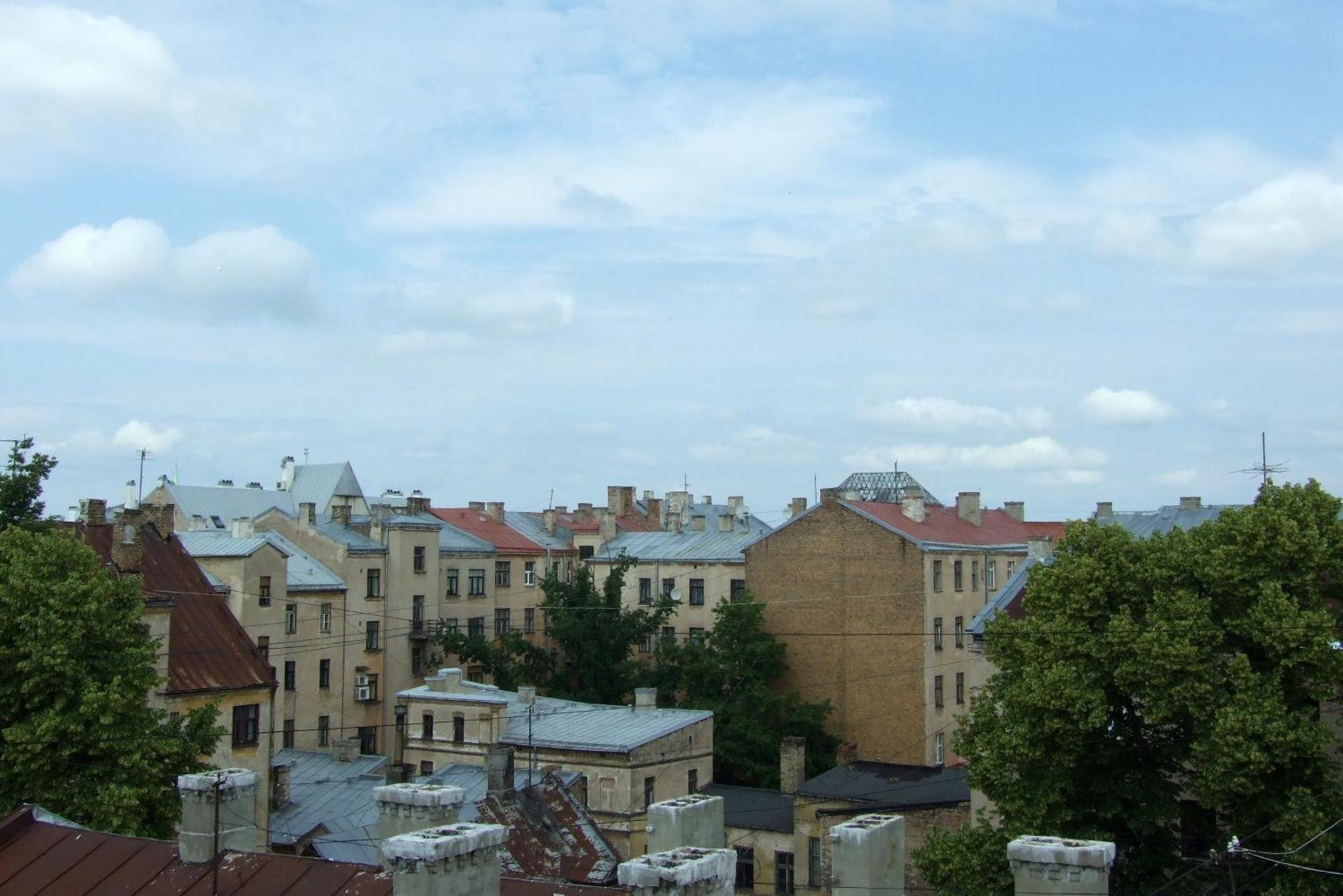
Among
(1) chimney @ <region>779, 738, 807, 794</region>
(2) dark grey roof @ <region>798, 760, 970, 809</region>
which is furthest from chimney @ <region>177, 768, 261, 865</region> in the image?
(1) chimney @ <region>779, 738, 807, 794</region>

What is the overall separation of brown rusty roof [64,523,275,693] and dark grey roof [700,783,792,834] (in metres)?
13.8

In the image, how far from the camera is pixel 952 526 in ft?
208

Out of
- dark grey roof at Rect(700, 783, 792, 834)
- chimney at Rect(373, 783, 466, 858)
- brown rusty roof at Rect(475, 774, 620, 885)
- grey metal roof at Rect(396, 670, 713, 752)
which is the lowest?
dark grey roof at Rect(700, 783, 792, 834)

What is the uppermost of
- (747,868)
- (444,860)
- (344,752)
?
(444,860)

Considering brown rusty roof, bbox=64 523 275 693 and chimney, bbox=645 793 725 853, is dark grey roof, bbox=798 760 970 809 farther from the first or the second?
chimney, bbox=645 793 725 853

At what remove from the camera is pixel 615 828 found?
138 feet

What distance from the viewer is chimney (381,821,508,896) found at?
13758 millimetres

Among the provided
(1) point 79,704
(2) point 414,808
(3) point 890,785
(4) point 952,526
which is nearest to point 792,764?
(3) point 890,785

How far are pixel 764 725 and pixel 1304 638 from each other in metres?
32.8

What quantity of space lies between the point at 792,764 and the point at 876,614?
16.4 meters

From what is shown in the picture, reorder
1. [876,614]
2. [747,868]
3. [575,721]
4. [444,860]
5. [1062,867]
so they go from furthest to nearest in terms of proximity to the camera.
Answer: [876,614] < [575,721] < [747,868] < [444,860] < [1062,867]

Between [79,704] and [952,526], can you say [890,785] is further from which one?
[952,526]

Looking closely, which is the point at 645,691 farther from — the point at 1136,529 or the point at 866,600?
the point at 1136,529

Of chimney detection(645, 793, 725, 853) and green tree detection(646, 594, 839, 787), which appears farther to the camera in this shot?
green tree detection(646, 594, 839, 787)
